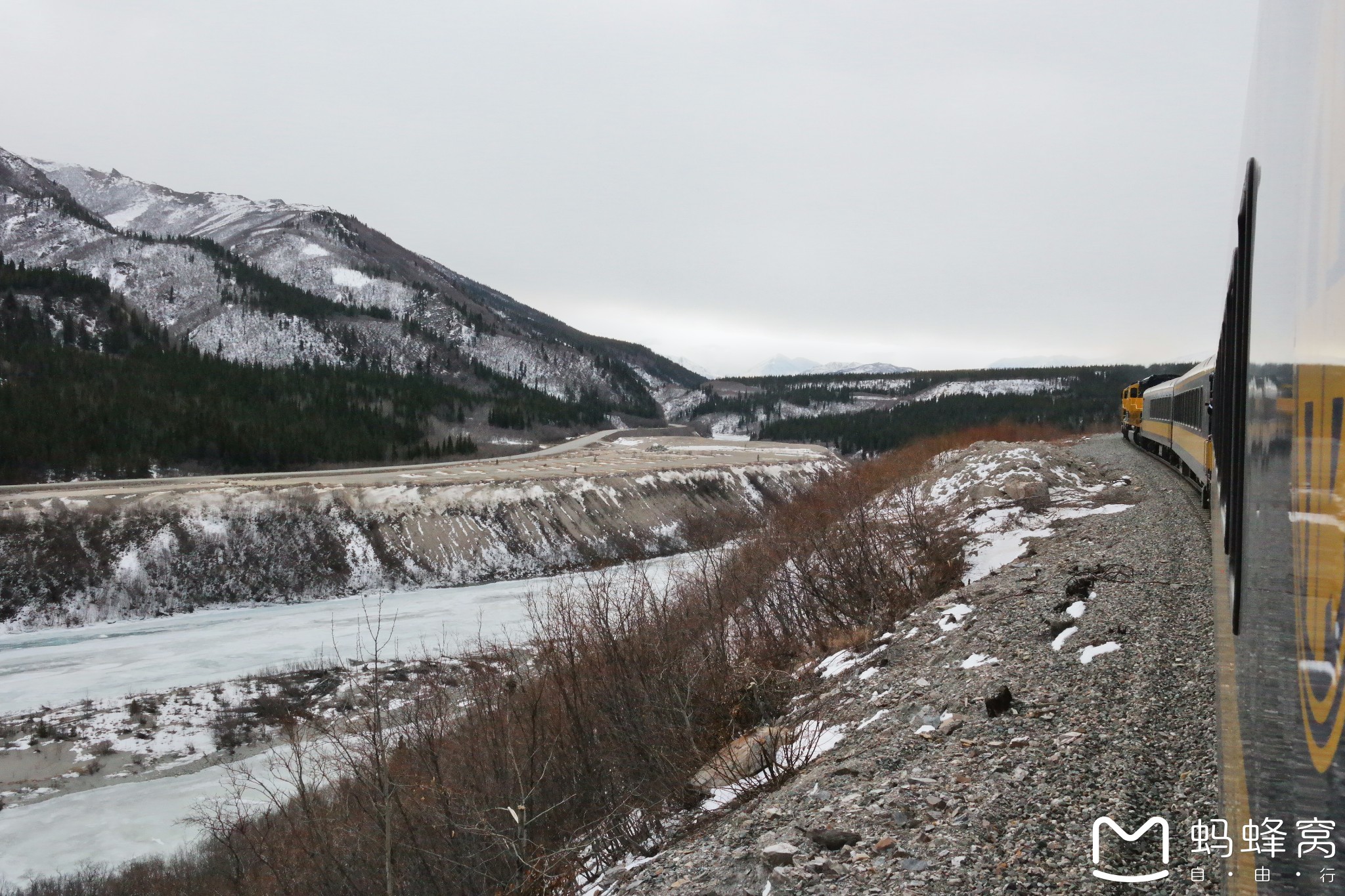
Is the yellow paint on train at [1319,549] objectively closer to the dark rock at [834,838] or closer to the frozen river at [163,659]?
the dark rock at [834,838]

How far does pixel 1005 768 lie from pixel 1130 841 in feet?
3.61

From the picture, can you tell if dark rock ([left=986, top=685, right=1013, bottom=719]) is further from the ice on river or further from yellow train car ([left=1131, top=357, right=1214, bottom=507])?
the ice on river

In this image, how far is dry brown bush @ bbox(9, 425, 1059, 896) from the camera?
998 cm

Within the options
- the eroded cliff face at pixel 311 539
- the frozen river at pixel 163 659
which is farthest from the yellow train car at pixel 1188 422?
the frozen river at pixel 163 659

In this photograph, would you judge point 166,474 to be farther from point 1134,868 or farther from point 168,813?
point 1134,868

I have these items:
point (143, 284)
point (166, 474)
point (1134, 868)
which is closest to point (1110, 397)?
point (166, 474)

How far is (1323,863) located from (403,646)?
100.0 ft

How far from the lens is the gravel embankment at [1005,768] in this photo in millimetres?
4820

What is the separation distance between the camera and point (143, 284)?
142875mm

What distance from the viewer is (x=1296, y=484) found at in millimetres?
1647

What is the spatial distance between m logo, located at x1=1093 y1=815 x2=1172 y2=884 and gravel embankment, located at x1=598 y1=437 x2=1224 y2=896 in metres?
0.05

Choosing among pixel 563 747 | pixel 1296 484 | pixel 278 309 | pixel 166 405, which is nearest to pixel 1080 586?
pixel 563 747

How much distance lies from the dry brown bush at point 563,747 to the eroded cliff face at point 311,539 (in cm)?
1406

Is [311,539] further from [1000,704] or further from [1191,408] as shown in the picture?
[1000,704]
